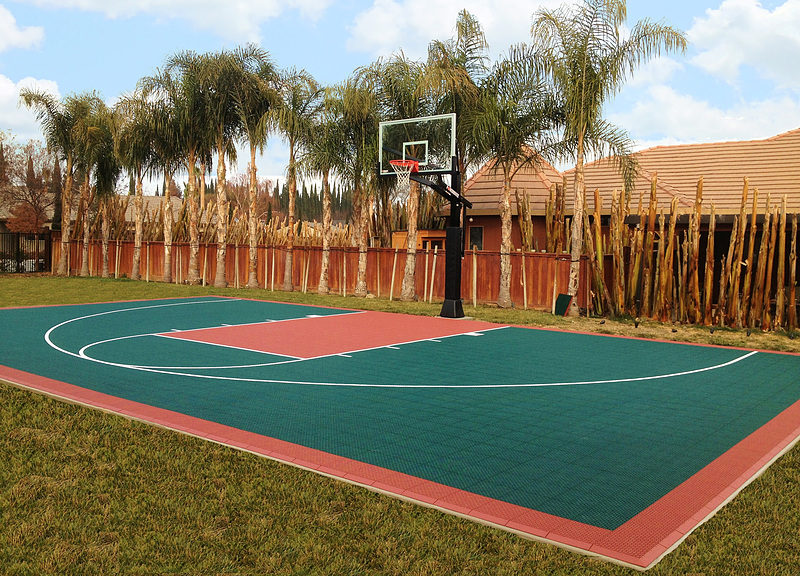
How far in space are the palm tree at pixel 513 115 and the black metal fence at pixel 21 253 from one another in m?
26.2

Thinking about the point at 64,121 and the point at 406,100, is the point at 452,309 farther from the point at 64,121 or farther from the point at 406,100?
the point at 64,121

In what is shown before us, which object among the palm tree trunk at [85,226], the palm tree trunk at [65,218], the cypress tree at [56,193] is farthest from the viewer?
the cypress tree at [56,193]

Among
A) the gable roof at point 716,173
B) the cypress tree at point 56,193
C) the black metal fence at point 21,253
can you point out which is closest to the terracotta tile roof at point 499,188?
the gable roof at point 716,173

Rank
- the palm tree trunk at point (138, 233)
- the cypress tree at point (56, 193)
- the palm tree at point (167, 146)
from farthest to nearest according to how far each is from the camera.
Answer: the cypress tree at point (56, 193)
the palm tree trunk at point (138, 233)
the palm tree at point (167, 146)

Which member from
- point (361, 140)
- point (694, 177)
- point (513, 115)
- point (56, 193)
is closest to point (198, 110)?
point (361, 140)

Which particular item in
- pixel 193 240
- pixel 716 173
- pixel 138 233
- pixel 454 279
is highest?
pixel 716 173

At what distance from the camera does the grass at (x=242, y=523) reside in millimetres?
3844

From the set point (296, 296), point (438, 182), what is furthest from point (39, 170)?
point (438, 182)

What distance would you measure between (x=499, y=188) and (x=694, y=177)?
6571 millimetres

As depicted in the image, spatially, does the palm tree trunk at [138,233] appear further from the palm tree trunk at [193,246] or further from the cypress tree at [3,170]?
the cypress tree at [3,170]

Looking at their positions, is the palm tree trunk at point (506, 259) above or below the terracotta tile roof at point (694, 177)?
below

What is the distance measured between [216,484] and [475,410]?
3.19m

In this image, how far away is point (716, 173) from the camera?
23.5 meters

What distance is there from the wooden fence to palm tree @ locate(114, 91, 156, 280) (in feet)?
8.49
